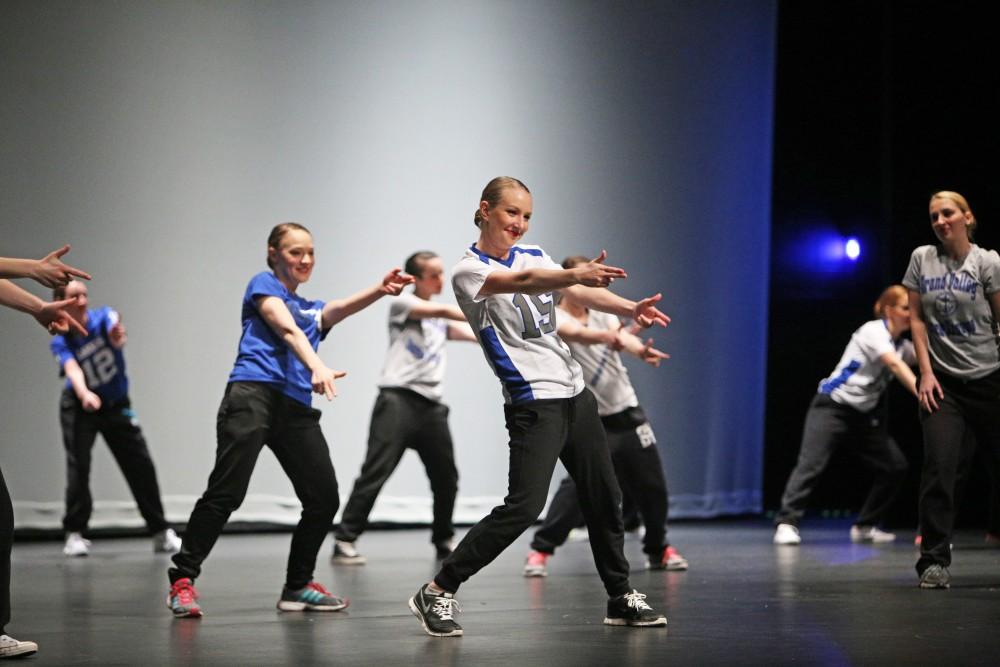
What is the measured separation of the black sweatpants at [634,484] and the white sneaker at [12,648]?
2.75m

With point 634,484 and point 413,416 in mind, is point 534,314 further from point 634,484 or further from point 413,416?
point 413,416

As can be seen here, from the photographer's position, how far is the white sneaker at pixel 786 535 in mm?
7324

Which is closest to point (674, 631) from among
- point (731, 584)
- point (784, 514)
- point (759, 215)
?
point (731, 584)

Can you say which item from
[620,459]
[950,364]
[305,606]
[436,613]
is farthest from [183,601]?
[950,364]

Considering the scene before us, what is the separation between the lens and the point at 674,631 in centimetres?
374

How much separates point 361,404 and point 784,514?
2757 mm

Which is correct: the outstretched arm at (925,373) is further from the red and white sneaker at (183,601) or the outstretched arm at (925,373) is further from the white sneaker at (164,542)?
the white sneaker at (164,542)

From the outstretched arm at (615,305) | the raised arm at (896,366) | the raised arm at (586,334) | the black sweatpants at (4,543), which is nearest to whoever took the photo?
the black sweatpants at (4,543)

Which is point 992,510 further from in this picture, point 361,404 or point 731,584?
point 361,404

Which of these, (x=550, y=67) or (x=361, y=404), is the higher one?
(x=550, y=67)

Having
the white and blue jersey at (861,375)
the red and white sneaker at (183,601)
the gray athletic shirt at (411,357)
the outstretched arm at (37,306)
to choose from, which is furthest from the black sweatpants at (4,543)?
the white and blue jersey at (861,375)

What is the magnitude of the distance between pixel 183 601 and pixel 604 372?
234cm

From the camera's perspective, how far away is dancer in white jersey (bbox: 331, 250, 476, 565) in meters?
6.63

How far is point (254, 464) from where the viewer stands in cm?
435
